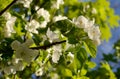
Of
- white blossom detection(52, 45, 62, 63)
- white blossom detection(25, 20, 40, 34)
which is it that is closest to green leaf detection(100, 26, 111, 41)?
white blossom detection(25, 20, 40, 34)

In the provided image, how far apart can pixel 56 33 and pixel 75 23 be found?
153 millimetres

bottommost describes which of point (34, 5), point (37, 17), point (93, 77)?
point (93, 77)

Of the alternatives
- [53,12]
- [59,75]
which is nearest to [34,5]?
[53,12]

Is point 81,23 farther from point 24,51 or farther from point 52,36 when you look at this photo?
point 24,51

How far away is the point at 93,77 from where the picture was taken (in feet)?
13.3

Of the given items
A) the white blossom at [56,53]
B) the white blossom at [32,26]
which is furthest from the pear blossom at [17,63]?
the white blossom at [32,26]

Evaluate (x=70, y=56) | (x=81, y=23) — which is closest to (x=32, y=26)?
(x=70, y=56)

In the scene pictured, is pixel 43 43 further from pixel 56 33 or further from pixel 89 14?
pixel 89 14

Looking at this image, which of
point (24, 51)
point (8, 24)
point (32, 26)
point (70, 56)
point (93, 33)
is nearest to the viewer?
point (93, 33)

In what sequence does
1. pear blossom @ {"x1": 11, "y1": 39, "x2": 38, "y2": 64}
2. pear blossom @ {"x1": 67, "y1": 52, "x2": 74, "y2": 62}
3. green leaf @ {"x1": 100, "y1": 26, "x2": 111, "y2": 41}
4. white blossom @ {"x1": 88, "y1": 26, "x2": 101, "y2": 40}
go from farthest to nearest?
green leaf @ {"x1": 100, "y1": 26, "x2": 111, "y2": 41}
pear blossom @ {"x1": 67, "y1": 52, "x2": 74, "y2": 62}
pear blossom @ {"x1": 11, "y1": 39, "x2": 38, "y2": 64}
white blossom @ {"x1": 88, "y1": 26, "x2": 101, "y2": 40}

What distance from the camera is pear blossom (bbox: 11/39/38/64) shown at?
89.2 inches

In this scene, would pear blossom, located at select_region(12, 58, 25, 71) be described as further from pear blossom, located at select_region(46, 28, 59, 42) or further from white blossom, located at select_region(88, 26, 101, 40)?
white blossom, located at select_region(88, 26, 101, 40)

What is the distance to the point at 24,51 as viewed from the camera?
7.52ft

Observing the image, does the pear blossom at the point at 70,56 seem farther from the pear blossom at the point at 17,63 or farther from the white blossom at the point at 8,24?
the white blossom at the point at 8,24
